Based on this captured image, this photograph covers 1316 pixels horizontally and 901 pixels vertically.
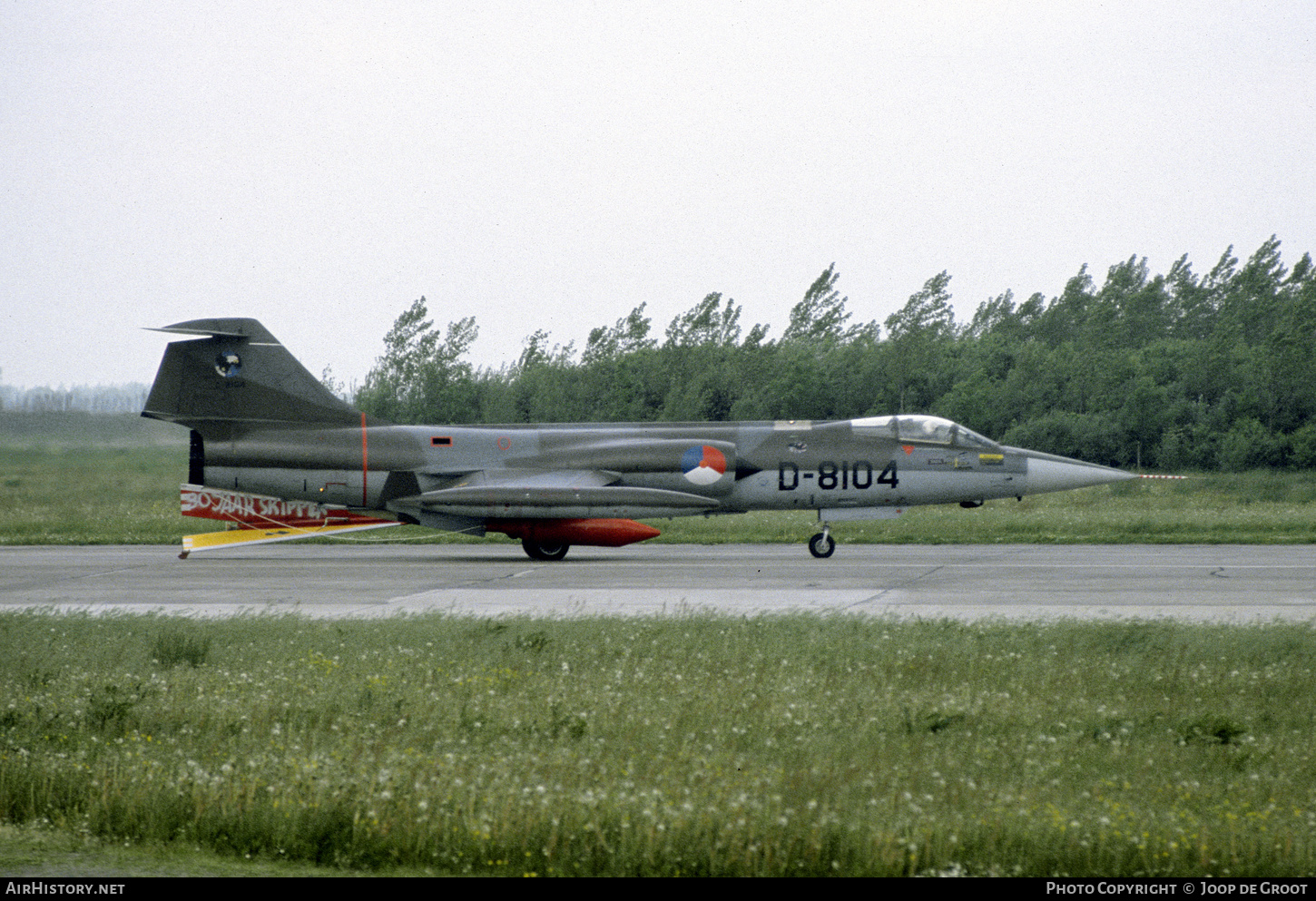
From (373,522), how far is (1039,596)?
13.5 metres

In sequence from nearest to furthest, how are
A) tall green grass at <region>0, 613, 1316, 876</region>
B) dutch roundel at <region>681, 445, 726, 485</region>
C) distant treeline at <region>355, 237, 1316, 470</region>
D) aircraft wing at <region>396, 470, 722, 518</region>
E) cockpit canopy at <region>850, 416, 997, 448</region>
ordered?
1. tall green grass at <region>0, 613, 1316, 876</region>
2. aircraft wing at <region>396, 470, 722, 518</region>
3. dutch roundel at <region>681, 445, 726, 485</region>
4. cockpit canopy at <region>850, 416, 997, 448</region>
5. distant treeline at <region>355, 237, 1316, 470</region>

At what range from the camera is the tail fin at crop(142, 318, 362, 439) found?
23.7 meters

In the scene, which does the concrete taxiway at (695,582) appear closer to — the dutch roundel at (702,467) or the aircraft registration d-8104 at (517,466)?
the aircraft registration d-8104 at (517,466)

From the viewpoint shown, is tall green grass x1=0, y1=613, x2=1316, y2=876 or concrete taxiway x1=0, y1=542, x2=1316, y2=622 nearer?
tall green grass x1=0, y1=613, x2=1316, y2=876

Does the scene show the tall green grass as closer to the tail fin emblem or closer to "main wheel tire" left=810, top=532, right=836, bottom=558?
"main wheel tire" left=810, top=532, right=836, bottom=558

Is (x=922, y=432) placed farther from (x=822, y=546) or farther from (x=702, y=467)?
(x=702, y=467)

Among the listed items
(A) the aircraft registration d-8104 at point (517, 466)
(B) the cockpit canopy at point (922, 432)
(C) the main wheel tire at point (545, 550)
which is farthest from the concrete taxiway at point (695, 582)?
(B) the cockpit canopy at point (922, 432)

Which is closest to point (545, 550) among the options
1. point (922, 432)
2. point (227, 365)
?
point (227, 365)

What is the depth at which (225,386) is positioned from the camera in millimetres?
23781

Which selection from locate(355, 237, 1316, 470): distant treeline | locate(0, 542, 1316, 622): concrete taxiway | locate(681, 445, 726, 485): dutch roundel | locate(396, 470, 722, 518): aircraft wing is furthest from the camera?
locate(355, 237, 1316, 470): distant treeline

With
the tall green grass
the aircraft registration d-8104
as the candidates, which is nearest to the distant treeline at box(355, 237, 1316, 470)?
the aircraft registration d-8104

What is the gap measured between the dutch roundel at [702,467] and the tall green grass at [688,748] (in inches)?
433

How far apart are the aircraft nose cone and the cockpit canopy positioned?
3.15 ft
